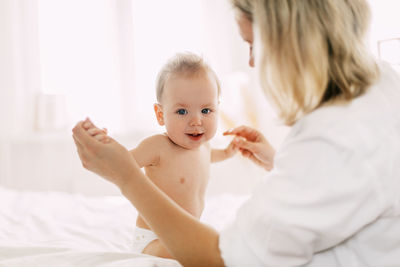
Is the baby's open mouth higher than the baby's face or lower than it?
lower

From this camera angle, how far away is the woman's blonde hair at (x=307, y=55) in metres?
0.79

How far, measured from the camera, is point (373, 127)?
2.51ft

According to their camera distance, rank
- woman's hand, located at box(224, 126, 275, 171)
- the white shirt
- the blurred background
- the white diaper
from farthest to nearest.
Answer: the blurred background → woman's hand, located at box(224, 126, 275, 171) → the white diaper → the white shirt

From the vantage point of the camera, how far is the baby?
53.0 inches

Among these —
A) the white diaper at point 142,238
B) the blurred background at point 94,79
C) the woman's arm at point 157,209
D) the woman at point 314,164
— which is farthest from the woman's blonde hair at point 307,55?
the blurred background at point 94,79

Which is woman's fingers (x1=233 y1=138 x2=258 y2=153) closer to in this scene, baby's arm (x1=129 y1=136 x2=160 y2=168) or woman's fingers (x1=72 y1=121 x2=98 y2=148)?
baby's arm (x1=129 y1=136 x2=160 y2=168)

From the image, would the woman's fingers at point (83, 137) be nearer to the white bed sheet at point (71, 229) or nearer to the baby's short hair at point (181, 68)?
the white bed sheet at point (71, 229)

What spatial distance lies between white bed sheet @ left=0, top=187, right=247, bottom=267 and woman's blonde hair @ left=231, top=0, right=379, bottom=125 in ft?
1.48

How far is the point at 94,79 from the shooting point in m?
3.17

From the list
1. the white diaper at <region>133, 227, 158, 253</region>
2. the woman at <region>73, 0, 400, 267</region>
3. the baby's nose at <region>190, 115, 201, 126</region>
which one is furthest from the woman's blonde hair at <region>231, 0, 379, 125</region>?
the white diaper at <region>133, 227, 158, 253</region>

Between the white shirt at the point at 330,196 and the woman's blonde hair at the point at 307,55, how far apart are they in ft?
0.14

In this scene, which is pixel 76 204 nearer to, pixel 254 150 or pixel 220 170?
pixel 254 150

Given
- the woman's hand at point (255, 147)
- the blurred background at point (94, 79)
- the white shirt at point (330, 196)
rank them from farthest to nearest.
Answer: the blurred background at point (94, 79), the woman's hand at point (255, 147), the white shirt at point (330, 196)

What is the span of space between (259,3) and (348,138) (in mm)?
309
